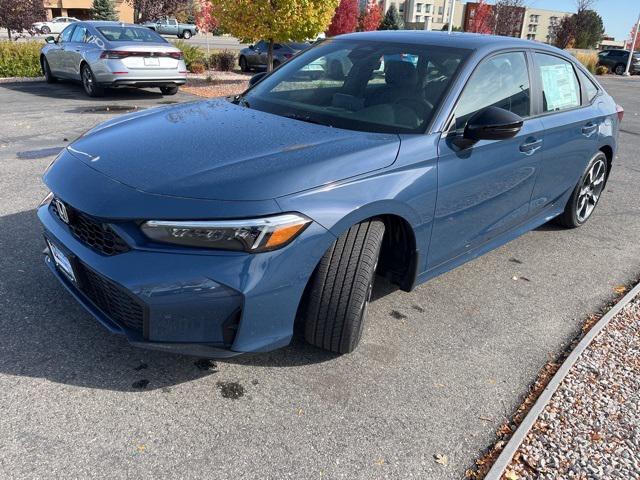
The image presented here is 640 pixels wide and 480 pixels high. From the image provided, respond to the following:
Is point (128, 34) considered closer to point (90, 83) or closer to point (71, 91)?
point (90, 83)

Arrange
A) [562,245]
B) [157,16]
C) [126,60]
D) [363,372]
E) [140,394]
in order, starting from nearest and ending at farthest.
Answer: [140,394], [363,372], [562,245], [126,60], [157,16]

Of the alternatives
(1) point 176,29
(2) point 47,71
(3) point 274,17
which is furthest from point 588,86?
(1) point 176,29

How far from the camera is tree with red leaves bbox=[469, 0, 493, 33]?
164 ft

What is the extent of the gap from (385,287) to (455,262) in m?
0.58

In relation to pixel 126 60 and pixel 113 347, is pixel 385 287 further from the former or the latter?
pixel 126 60

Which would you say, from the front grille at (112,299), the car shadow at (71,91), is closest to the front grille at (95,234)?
the front grille at (112,299)

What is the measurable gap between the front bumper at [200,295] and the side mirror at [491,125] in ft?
3.83

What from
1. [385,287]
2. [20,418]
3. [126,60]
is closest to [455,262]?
[385,287]

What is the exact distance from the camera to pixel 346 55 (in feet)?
12.4

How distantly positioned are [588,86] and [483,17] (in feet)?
167

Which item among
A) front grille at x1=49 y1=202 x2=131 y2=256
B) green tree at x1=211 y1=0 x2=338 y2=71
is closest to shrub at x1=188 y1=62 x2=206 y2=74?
green tree at x1=211 y1=0 x2=338 y2=71

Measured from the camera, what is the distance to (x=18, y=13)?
2041cm

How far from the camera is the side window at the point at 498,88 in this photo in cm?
321

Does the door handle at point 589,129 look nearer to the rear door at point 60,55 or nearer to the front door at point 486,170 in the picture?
the front door at point 486,170
